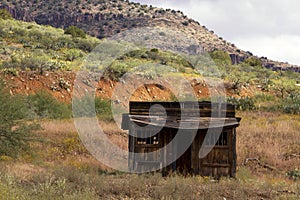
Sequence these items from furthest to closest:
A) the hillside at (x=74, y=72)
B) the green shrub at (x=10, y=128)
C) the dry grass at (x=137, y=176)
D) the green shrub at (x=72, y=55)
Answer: the green shrub at (x=72, y=55)
the hillside at (x=74, y=72)
the green shrub at (x=10, y=128)
the dry grass at (x=137, y=176)

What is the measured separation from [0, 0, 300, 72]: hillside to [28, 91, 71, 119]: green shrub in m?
60.7

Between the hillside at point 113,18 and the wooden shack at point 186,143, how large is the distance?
74573 mm

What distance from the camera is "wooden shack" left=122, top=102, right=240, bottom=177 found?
14.0 metres

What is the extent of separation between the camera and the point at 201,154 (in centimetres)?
1409

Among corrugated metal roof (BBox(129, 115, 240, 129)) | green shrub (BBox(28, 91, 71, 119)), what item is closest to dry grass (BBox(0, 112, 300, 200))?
corrugated metal roof (BBox(129, 115, 240, 129))

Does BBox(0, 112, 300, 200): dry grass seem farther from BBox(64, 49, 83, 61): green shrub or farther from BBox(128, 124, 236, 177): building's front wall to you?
BBox(64, 49, 83, 61): green shrub

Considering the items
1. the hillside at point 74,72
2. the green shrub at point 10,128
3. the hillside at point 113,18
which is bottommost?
the green shrub at point 10,128

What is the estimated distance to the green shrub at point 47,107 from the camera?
26.9m

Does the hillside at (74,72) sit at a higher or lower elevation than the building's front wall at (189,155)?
higher

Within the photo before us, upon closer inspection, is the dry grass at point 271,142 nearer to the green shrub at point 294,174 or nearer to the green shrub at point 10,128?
the green shrub at point 294,174

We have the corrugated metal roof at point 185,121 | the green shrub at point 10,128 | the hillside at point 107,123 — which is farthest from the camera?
the green shrub at point 10,128

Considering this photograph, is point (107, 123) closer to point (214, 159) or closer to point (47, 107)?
point (47, 107)

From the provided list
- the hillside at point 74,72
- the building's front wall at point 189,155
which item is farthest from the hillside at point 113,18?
the building's front wall at point 189,155

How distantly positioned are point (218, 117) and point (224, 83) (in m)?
28.8
